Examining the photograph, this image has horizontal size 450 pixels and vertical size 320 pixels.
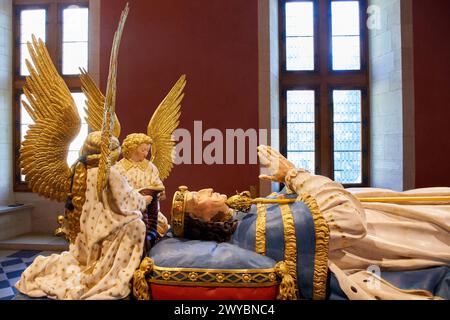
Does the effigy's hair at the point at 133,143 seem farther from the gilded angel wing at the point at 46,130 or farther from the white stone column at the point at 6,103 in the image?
the white stone column at the point at 6,103

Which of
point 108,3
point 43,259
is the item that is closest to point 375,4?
point 108,3

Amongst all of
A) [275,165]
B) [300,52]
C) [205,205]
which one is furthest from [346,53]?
[205,205]

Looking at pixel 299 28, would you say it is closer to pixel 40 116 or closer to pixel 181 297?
pixel 40 116

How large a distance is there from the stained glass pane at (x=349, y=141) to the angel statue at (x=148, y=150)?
2184 mm

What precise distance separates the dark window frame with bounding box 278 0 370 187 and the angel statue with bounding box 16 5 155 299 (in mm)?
2669

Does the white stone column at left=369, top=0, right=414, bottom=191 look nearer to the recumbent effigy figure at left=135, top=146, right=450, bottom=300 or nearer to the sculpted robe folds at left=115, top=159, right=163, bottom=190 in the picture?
the recumbent effigy figure at left=135, top=146, right=450, bottom=300

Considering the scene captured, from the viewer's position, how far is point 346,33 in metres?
3.62

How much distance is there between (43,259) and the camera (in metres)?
1.23

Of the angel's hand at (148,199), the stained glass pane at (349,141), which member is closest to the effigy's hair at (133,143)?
the angel's hand at (148,199)

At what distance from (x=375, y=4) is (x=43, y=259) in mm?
3857

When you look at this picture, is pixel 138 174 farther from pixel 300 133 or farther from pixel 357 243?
pixel 300 133

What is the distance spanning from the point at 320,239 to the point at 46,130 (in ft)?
3.75

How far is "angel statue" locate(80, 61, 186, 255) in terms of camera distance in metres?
1.53

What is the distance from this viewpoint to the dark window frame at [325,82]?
11.6 feet
